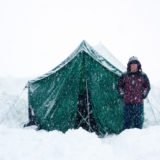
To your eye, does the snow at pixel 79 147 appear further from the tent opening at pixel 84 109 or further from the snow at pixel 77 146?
the tent opening at pixel 84 109

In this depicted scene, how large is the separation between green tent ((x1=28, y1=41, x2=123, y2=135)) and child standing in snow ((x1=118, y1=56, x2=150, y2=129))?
0.79 meters

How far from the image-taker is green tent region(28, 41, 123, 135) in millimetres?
5797

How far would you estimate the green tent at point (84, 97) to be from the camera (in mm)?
5797

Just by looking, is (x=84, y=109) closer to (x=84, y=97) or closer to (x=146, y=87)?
(x=84, y=97)

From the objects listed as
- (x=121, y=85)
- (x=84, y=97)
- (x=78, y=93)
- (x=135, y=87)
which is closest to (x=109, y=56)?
(x=84, y=97)

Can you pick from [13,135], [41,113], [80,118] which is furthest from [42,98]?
[13,135]

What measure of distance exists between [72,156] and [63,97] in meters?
2.60

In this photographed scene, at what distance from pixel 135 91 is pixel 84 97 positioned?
1.32 metres

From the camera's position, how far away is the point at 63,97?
5.90 m

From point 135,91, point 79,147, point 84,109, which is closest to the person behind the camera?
point 79,147

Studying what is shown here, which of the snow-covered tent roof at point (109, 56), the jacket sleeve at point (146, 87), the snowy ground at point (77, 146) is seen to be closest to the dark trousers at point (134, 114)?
the jacket sleeve at point (146, 87)

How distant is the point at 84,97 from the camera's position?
6.04m

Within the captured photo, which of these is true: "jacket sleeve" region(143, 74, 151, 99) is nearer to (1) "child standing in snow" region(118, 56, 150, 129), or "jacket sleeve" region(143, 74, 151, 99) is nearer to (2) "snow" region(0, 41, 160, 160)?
(1) "child standing in snow" region(118, 56, 150, 129)

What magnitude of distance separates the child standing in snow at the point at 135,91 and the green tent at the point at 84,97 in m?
0.79
